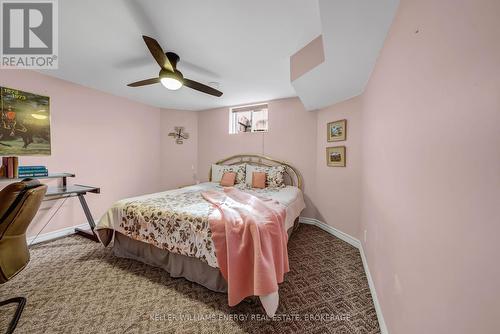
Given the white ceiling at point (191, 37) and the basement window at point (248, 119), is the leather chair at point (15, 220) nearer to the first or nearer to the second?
the white ceiling at point (191, 37)

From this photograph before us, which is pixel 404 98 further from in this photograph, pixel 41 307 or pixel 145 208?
pixel 41 307

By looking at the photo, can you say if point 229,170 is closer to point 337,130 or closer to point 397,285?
point 337,130

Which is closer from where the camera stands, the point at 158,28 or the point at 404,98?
the point at 404,98

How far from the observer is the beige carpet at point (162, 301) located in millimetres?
1385

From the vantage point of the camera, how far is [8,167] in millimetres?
2289

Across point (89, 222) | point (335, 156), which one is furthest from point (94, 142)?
point (335, 156)

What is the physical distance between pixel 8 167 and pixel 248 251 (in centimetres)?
320

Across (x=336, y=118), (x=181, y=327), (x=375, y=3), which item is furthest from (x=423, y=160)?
(x=336, y=118)

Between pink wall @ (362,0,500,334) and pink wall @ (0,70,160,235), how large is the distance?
13.7 feet

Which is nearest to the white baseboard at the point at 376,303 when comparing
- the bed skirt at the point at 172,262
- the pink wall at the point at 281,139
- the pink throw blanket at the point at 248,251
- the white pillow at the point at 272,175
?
the pink throw blanket at the point at 248,251

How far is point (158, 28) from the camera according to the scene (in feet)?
5.67

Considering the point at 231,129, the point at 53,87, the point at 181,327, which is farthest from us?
the point at 231,129

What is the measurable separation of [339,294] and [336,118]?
2492mm

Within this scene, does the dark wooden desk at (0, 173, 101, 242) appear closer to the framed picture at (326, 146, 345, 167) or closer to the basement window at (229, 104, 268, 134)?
the basement window at (229, 104, 268, 134)
